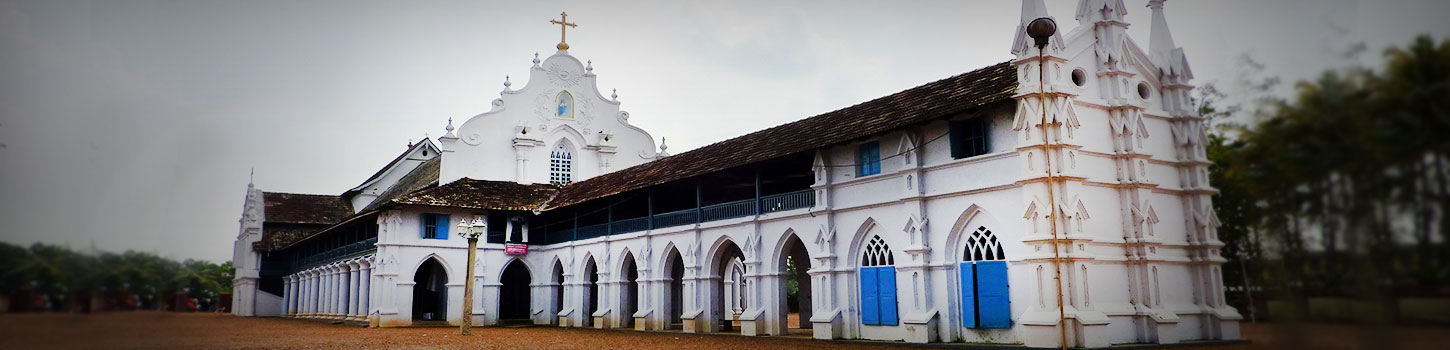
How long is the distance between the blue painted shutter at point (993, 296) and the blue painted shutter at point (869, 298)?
269 cm

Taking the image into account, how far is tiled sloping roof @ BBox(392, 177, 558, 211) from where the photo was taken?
104 feet

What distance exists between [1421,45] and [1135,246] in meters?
15.2

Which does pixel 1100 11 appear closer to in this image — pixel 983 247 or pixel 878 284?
pixel 983 247

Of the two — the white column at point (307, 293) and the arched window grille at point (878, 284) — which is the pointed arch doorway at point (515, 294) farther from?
the arched window grille at point (878, 284)

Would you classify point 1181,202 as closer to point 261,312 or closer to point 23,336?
point 23,336

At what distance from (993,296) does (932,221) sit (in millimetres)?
2151

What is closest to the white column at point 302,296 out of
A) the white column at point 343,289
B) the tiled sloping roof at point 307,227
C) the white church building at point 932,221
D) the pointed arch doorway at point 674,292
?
the tiled sloping roof at point 307,227

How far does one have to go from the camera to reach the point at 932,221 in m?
18.4

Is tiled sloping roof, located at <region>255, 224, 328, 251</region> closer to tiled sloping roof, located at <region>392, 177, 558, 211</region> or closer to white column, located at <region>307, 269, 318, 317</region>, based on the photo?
white column, located at <region>307, 269, 318, 317</region>

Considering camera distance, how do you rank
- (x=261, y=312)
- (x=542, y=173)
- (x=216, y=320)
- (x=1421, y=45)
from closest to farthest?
(x=1421, y=45) < (x=216, y=320) < (x=542, y=173) < (x=261, y=312)

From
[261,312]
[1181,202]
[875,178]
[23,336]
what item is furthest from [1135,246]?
[261,312]

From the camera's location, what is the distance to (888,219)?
1948cm

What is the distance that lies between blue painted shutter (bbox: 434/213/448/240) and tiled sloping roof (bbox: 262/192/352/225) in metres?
22.8

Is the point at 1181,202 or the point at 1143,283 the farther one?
the point at 1181,202
